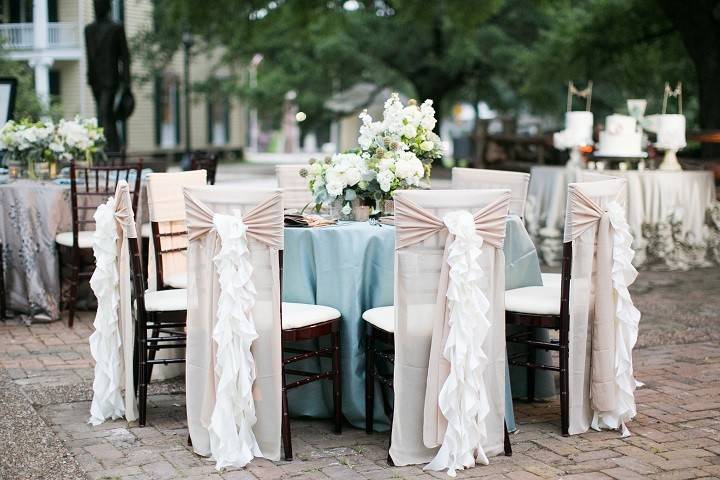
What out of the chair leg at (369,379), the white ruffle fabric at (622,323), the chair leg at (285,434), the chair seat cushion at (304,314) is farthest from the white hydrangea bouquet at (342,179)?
the white ruffle fabric at (622,323)

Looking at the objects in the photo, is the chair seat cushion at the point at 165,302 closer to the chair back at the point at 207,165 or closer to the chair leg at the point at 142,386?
the chair leg at the point at 142,386

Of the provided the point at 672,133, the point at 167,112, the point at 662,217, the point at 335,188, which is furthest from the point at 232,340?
the point at 167,112

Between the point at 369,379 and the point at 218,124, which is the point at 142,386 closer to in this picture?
the point at 369,379

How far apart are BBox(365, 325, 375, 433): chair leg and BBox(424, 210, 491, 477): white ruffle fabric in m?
0.57

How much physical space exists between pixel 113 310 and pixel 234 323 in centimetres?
91

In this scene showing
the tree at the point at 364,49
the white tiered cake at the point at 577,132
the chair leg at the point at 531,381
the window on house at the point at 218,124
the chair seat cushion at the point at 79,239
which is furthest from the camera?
the window on house at the point at 218,124

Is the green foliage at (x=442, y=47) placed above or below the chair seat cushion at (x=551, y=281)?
above

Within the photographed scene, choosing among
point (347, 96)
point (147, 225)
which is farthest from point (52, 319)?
point (347, 96)

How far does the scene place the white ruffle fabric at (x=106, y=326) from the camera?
15.5 feet

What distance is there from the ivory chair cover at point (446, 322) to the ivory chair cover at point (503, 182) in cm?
160

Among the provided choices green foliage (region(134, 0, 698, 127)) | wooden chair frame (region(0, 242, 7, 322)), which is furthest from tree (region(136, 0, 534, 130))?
wooden chair frame (region(0, 242, 7, 322))

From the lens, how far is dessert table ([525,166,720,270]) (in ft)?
32.2

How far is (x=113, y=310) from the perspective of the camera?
4750mm

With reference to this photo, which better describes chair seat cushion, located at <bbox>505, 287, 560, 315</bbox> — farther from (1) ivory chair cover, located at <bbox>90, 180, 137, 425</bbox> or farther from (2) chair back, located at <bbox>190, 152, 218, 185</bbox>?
(2) chair back, located at <bbox>190, 152, 218, 185</bbox>
